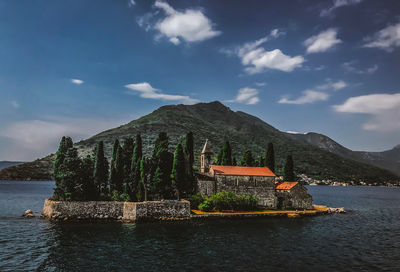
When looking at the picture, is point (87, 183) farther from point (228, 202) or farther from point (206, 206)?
point (228, 202)

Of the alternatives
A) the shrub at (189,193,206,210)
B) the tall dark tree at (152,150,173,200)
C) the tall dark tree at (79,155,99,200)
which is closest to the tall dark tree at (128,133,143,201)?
the tall dark tree at (152,150,173,200)

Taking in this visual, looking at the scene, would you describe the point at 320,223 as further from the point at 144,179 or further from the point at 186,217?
the point at 144,179

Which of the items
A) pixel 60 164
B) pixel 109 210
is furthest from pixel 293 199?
pixel 60 164

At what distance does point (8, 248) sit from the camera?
27.9 metres

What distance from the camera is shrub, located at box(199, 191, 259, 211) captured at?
46812 millimetres

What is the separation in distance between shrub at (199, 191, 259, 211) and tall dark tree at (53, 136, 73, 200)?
22.7 m

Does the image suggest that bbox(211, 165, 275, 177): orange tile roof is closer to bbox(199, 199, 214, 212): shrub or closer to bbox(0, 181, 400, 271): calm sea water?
bbox(199, 199, 214, 212): shrub

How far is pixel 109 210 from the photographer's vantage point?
134 ft

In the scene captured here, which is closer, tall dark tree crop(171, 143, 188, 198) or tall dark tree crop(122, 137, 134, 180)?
tall dark tree crop(171, 143, 188, 198)

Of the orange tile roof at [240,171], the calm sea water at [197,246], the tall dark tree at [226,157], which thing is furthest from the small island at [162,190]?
the tall dark tree at [226,157]

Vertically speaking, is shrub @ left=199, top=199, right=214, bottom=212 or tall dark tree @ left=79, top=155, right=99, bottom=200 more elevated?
tall dark tree @ left=79, top=155, right=99, bottom=200

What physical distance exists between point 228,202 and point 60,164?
1141 inches

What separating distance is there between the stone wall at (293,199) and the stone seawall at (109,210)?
21408 mm

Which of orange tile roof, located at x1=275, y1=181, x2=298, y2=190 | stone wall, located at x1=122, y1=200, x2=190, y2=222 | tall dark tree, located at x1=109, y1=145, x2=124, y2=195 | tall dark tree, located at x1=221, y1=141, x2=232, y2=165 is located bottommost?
stone wall, located at x1=122, y1=200, x2=190, y2=222
